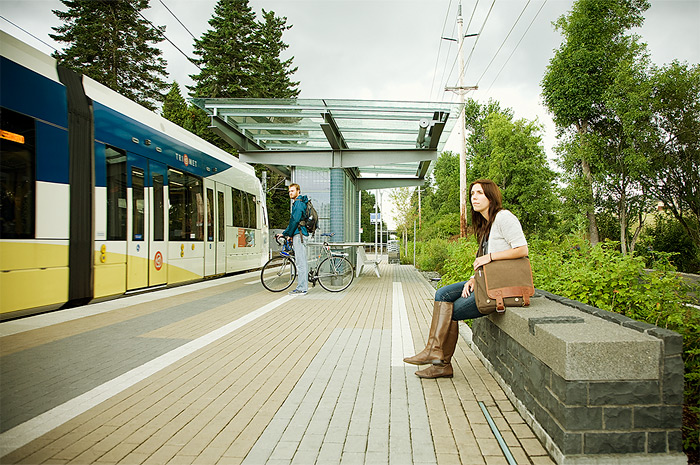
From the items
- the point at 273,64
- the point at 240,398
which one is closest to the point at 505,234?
the point at 240,398

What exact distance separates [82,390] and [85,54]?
108 feet

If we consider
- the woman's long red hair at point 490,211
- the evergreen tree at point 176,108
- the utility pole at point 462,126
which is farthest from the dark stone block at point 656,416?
the evergreen tree at point 176,108

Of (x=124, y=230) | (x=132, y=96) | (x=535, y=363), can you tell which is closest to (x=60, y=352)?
(x=124, y=230)

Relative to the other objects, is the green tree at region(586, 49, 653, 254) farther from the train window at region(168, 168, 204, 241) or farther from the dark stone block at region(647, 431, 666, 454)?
the dark stone block at region(647, 431, 666, 454)

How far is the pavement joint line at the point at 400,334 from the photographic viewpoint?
4.79 metres

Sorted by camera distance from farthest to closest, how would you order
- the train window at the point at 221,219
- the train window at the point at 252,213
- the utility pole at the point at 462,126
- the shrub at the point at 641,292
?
the utility pole at the point at 462,126 < the train window at the point at 252,213 < the train window at the point at 221,219 < the shrub at the point at 641,292

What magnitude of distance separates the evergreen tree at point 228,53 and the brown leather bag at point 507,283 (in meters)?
37.6

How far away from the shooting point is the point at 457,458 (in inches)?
98.9

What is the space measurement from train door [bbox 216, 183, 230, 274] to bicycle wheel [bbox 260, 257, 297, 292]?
9.13 feet

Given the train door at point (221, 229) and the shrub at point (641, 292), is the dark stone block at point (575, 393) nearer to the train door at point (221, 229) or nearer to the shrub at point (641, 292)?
the shrub at point (641, 292)

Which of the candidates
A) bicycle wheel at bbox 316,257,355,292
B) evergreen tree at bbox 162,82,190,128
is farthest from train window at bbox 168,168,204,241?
evergreen tree at bbox 162,82,190,128

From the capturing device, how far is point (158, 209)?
8.94 metres

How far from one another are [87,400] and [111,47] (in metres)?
33.0

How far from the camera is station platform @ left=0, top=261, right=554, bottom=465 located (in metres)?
2.60
